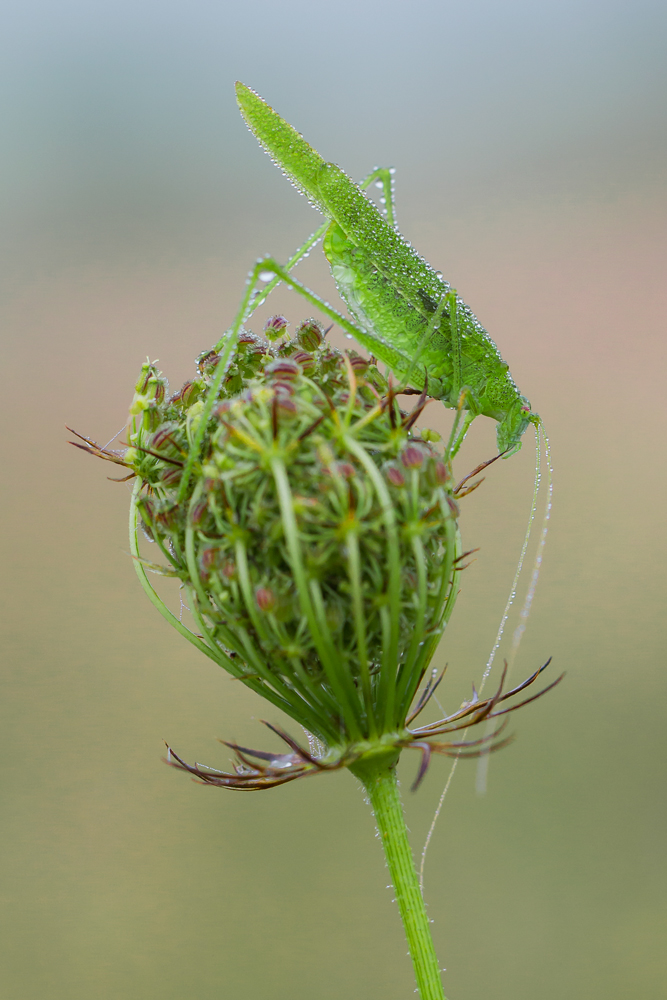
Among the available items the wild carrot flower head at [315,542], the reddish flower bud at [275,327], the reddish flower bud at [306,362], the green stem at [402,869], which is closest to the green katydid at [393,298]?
the reddish flower bud at [275,327]

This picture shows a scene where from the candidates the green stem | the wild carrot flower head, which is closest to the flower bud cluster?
the wild carrot flower head

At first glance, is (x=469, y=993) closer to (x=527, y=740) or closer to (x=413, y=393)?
(x=527, y=740)

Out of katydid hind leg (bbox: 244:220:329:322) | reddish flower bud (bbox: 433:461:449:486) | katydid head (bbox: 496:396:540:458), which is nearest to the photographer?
reddish flower bud (bbox: 433:461:449:486)

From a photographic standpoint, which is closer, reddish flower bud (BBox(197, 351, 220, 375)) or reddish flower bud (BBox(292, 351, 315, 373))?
reddish flower bud (BBox(292, 351, 315, 373))

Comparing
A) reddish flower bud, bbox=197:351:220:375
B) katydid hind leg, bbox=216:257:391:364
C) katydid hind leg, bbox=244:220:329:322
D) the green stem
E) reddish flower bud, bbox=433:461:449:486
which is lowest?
the green stem

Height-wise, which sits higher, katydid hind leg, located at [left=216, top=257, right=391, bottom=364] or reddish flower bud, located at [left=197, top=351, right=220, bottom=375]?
katydid hind leg, located at [left=216, top=257, right=391, bottom=364]

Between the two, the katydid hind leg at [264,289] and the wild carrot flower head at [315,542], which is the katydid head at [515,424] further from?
the wild carrot flower head at [315,542]

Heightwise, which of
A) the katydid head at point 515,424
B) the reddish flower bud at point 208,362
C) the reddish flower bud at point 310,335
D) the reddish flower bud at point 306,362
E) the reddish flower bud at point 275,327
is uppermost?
the reddish flower bud at point 208,362

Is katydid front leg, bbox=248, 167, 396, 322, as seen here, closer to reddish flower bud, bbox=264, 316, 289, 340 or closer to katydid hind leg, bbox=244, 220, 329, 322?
katydid hind leg, bbox=244, 220, 329, 322
